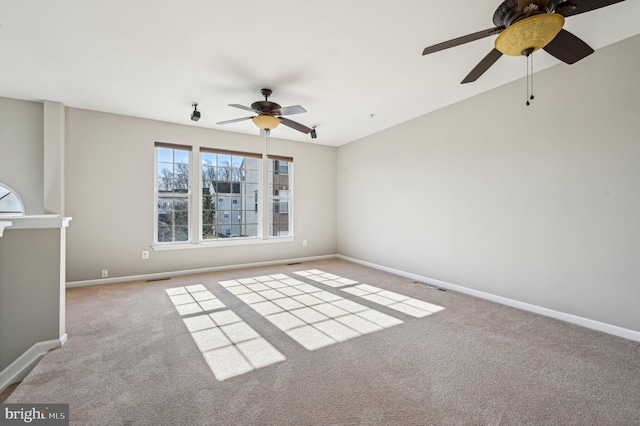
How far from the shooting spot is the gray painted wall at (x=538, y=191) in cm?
261

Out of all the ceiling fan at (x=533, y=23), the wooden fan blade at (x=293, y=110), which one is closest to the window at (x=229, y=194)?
the wooden fan blade at (x=293, y=110)

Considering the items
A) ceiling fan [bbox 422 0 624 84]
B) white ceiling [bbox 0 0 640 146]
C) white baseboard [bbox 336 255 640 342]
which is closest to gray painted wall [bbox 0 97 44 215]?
white ceiling [bbox 0 0 640 146]

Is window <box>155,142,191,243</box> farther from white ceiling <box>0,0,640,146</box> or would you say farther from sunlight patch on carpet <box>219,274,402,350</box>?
sunlight patch on carpet <box>219,274,402,350</box>

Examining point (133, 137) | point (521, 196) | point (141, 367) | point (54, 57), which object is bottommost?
point (141, 367)

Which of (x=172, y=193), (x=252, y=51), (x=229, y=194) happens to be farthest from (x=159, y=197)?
(x=252, y=51)

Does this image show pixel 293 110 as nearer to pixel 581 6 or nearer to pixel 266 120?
pixel 266 120

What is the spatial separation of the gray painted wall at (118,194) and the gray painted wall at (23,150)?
0.30 m

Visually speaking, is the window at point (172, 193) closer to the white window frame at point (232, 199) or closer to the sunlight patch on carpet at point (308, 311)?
the white window frame at point (232, 199)

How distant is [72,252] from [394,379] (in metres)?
4.80

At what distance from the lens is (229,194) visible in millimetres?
5426

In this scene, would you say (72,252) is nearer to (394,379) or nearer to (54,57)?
(54,57)

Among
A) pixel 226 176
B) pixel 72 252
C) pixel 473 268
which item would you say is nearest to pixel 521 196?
pixel 473 268

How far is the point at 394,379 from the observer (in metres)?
1.96

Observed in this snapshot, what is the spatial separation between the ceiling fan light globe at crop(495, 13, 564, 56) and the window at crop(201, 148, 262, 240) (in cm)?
458
